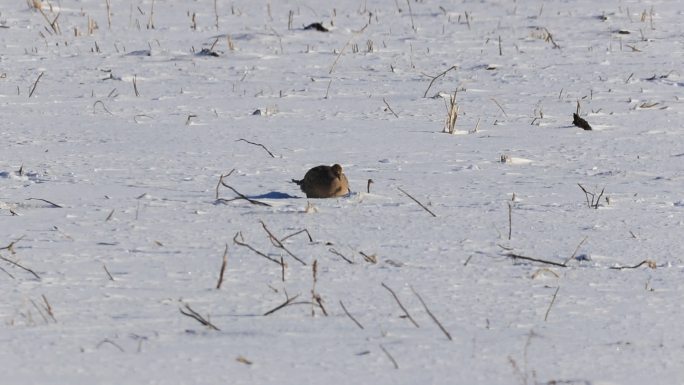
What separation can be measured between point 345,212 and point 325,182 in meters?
0.18

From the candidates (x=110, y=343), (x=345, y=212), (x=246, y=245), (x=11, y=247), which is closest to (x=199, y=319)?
(x=110, y=343)

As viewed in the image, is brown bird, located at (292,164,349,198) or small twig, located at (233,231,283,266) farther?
brown bird, located at (292,164,349,198)

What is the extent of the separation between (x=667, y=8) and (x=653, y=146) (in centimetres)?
557

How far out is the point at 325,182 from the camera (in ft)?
14.6

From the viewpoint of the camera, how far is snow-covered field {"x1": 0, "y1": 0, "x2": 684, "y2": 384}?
277 centimetres

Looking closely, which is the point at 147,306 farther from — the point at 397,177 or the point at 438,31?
the point at 438,31

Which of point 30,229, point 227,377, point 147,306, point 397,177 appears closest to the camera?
point 227,377

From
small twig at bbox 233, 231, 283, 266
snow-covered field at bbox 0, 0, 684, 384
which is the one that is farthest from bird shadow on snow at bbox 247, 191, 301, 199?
small twig at bbox 233, 231, 283, 266

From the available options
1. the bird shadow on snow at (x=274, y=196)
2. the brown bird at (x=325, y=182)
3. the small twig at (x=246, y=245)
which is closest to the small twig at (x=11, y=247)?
the small twig at (x=246, y=245)

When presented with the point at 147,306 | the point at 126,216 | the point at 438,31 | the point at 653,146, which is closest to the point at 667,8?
the point at 438,31

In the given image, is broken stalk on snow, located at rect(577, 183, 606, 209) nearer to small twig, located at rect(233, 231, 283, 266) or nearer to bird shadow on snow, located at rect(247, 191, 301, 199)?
bird shadow on snow, located at rect(247, 191, 301, 199)

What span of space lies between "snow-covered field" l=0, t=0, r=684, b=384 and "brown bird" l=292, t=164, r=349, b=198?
0.06m

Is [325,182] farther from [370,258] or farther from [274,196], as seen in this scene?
[370,258]

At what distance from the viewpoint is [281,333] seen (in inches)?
114
